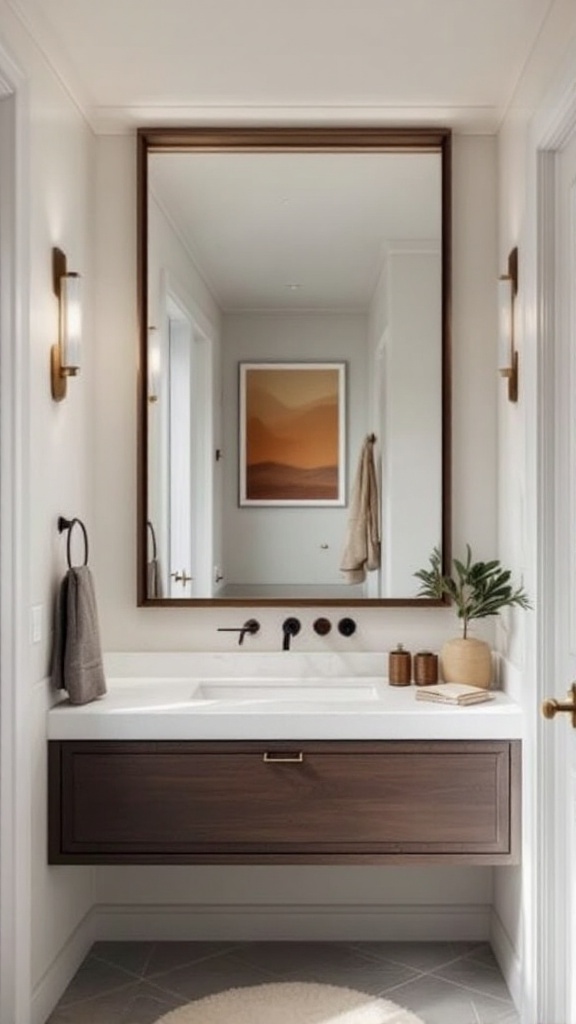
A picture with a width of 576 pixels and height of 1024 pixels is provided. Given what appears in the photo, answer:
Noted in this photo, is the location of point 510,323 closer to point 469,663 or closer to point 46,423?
point 469,663

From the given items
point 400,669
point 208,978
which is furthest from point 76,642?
point 208,978

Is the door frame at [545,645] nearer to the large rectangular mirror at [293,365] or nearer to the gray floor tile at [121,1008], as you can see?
the large rectangular mirror at [293,365]

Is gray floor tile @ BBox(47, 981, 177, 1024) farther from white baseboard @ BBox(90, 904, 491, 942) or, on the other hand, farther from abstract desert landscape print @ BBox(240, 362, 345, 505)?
abstract desert landscape print @ BBox(240, 362, 345, 505)

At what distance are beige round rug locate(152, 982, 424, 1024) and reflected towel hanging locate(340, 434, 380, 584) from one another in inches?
47.1

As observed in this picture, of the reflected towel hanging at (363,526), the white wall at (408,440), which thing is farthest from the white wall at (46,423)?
the white wall at (408,440)

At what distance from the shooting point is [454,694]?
9.72 feet

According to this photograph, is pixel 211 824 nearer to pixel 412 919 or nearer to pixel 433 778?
pixel 433 778

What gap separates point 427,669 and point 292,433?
2.80 ft

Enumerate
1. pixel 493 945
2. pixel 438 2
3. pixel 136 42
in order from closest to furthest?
1. pixel 438 2
2. pixel 136 42
3. pixel 493 945

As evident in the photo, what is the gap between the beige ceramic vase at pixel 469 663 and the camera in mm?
3156

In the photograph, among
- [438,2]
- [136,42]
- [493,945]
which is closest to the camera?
[438,2]

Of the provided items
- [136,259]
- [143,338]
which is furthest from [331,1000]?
[136,259]

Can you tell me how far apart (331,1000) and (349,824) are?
0.53 m

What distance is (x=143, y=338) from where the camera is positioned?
11.1 ft
